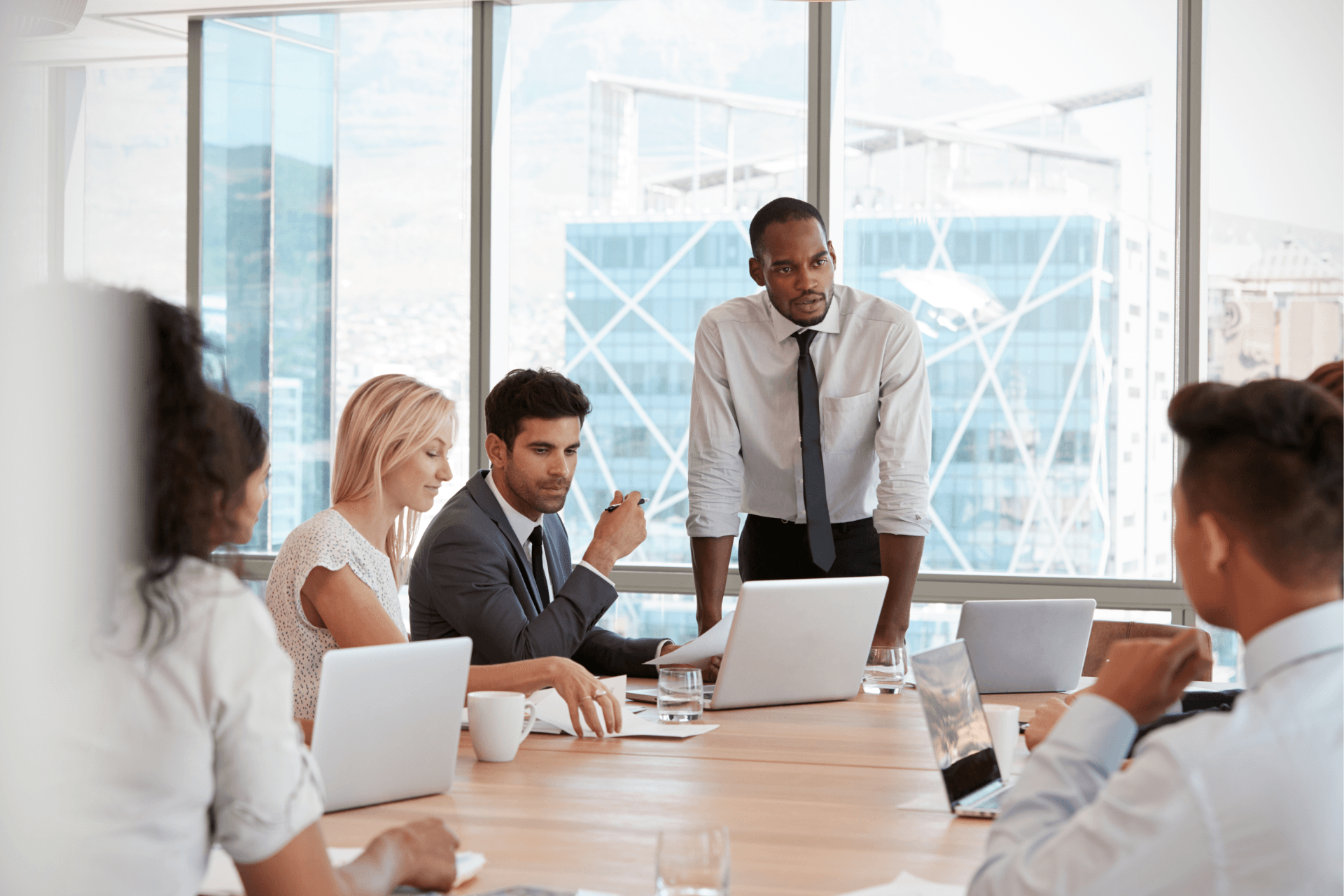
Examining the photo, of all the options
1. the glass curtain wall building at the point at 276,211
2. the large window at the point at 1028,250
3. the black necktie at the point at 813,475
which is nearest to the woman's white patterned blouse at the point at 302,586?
the black necktie at the point at 813,475

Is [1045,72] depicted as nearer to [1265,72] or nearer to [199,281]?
[1265,72]

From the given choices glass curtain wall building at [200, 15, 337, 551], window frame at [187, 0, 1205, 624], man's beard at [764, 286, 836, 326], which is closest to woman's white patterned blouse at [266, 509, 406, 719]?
man's beard at [764, 286, 836, 326]

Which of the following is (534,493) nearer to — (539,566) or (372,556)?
(539,566)

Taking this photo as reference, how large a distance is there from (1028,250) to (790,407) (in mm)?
1788

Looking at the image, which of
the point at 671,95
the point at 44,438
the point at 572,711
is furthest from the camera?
the point at 671,95

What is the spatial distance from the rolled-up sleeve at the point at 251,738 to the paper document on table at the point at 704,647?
1293mm

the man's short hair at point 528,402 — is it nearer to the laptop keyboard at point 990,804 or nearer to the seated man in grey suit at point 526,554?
the seated man in grey suit at point 526,554

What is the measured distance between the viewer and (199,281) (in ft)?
16.5

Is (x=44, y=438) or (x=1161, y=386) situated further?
(x=1161, y=386)

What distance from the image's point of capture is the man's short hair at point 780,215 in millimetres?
2967

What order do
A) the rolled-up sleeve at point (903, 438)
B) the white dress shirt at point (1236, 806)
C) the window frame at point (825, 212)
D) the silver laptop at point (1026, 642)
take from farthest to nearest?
the window frame at point (825, 212), the rolled-up sleeve at point (903, 438), the silver laptop at point (1026, 642), the white dress shirt at point (1236, 806)

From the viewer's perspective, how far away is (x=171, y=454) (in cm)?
99

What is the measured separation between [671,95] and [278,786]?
406 centimetres

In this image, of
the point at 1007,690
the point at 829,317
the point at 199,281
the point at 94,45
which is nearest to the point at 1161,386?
the point at 829,317
